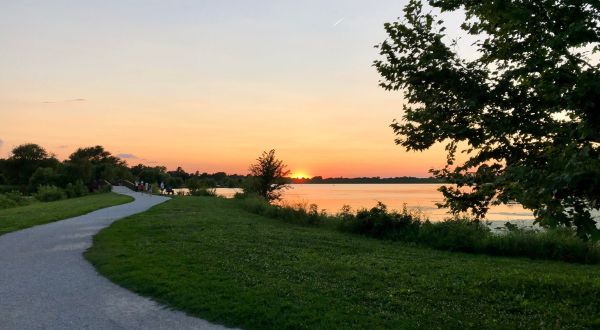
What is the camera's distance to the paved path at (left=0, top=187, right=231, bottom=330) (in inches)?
289

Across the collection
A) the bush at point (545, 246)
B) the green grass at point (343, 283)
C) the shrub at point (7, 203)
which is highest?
the bush at point (545, 246)

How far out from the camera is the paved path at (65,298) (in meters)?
7.34

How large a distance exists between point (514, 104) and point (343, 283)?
5.21 meters

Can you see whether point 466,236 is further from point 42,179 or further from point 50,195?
point 42,179

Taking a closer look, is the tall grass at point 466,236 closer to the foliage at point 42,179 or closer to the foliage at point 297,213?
the foliage at point 297,213

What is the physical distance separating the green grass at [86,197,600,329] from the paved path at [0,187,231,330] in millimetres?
449

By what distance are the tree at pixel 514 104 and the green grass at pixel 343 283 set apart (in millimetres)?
2147

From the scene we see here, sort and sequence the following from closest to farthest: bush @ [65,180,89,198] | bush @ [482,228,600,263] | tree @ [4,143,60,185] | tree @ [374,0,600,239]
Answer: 1. tree @ [374,0,600,239]
2. bush @ [482,228,600,263]
3. bush @ [65,180,89,198]
4. tree @ [4,143,60,185]

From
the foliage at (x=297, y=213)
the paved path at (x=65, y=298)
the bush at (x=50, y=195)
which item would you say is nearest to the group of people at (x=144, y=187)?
the bush at (x=50, y=195)

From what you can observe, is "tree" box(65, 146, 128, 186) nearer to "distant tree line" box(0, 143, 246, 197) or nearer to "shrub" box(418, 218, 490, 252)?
"distant tree line" box(0, 143, 246, 197)

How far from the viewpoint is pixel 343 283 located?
9.82m

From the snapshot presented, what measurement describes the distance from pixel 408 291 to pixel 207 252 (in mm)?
6462

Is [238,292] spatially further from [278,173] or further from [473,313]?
[278,173]

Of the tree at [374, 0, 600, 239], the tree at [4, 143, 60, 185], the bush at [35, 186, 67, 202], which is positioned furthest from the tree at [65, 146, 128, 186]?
the tree at [374, 0, 600, 239]
